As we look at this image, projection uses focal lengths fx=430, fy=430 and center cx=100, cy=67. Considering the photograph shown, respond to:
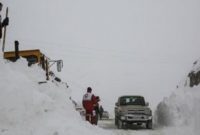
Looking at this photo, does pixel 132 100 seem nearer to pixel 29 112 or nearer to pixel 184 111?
pixel 184 111

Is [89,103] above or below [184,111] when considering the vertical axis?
above

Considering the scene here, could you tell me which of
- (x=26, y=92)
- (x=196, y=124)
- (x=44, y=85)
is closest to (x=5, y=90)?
(x=26, y=92)

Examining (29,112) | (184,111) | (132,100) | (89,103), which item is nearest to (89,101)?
(89,103)

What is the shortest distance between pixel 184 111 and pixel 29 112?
8.67 metres

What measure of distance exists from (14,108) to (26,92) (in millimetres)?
999

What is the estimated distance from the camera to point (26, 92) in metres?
12.6

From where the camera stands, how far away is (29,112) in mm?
11906

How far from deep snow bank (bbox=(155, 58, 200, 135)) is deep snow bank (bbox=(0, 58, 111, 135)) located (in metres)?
4.87

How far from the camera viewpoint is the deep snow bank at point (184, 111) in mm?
16188

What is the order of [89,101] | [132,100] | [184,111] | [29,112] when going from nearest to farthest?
[29,112], [89,101], [184,111], [132,100]

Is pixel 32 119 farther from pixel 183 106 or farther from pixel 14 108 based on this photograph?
pixel 183 106

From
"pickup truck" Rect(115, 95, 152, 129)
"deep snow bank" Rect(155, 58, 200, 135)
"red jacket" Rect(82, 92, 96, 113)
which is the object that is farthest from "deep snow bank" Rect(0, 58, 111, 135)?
"pickup truck" Rect(115, 95, 152, 129)

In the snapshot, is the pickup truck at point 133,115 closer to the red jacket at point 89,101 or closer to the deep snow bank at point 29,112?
the red jacket at point 89,101

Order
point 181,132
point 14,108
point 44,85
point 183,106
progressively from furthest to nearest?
1. point 183,106
2. point 181,132
3. point 44,85
4. point 14,108
